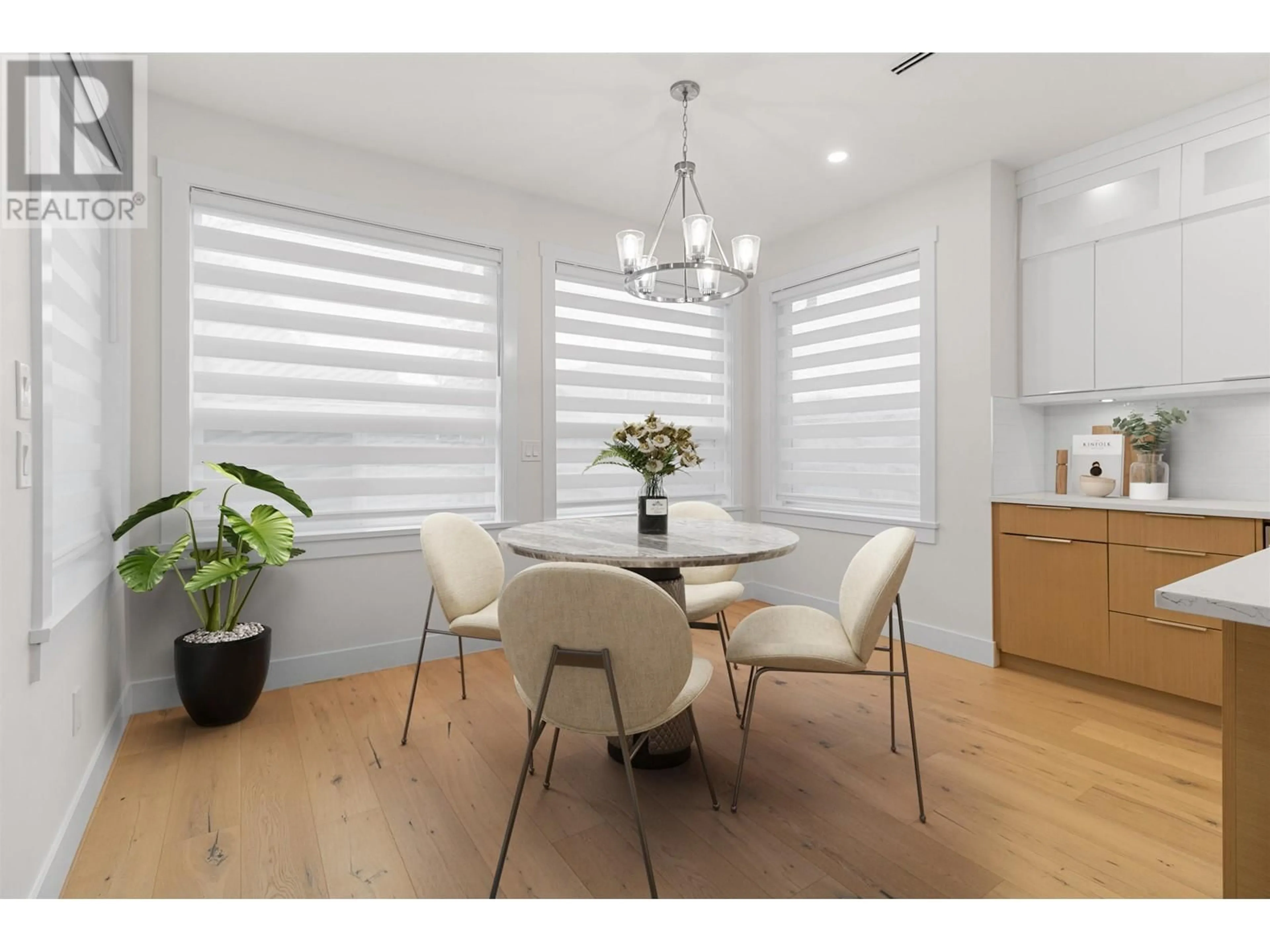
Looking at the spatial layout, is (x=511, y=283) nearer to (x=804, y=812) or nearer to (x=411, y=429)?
(x=411, y=429)

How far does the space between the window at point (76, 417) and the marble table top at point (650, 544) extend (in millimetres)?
1189

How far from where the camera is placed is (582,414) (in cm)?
399

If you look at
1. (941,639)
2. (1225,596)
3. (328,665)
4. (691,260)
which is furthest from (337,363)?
(941,639)

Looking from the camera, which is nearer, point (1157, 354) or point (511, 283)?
point (1157, 354)

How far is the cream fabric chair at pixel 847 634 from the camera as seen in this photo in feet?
6.15

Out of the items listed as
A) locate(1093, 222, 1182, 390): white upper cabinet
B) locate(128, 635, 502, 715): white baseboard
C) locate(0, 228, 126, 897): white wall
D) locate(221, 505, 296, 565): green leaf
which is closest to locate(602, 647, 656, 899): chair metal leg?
locate(0, 228, 126, 897): white wall

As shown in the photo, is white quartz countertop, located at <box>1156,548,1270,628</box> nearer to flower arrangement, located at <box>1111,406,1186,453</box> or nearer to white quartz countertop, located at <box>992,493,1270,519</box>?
white quartz countertop, located at <box>992,493,1270,519</box>

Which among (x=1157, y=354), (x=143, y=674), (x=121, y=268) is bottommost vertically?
(x=143, y=674)

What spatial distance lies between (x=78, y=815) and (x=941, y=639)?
145 inches

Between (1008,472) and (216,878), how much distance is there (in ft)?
12.0

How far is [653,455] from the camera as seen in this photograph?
234 centimetres

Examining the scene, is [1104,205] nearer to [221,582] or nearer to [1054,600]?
[1054,600]
